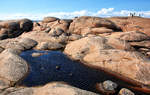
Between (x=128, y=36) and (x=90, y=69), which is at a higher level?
(x=128, y=36)

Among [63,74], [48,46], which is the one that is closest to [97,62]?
[63,74]

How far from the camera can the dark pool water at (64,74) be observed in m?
17.8

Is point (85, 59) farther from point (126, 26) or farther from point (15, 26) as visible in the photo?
point (15, 26)

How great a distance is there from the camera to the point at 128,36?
36312 mm

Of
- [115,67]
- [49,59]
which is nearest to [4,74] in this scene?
[49,59]

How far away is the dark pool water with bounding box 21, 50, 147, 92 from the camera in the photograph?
17.8 m

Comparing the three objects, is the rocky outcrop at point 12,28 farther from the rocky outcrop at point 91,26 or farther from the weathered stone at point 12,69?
the weathered stone at point 12,69

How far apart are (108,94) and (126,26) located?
148ft

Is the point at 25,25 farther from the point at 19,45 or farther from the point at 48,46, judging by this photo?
the point at 48,46

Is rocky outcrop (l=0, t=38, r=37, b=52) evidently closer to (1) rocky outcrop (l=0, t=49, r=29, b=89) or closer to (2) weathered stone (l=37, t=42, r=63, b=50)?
(2) weathered stone (l=37, t=42, r=63, b=50)

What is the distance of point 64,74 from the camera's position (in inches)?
801

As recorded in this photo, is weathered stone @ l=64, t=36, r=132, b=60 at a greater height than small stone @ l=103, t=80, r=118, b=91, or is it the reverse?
weathered stone @ l=64, t=36, r=132, b=60

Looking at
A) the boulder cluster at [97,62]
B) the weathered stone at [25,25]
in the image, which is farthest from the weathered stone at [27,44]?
the weathered stone at [25,25]

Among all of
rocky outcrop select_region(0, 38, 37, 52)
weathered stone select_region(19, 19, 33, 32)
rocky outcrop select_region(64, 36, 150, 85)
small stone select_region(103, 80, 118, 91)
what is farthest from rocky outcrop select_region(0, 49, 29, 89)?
weathered stone select_region(19, 19, 33, 32)
